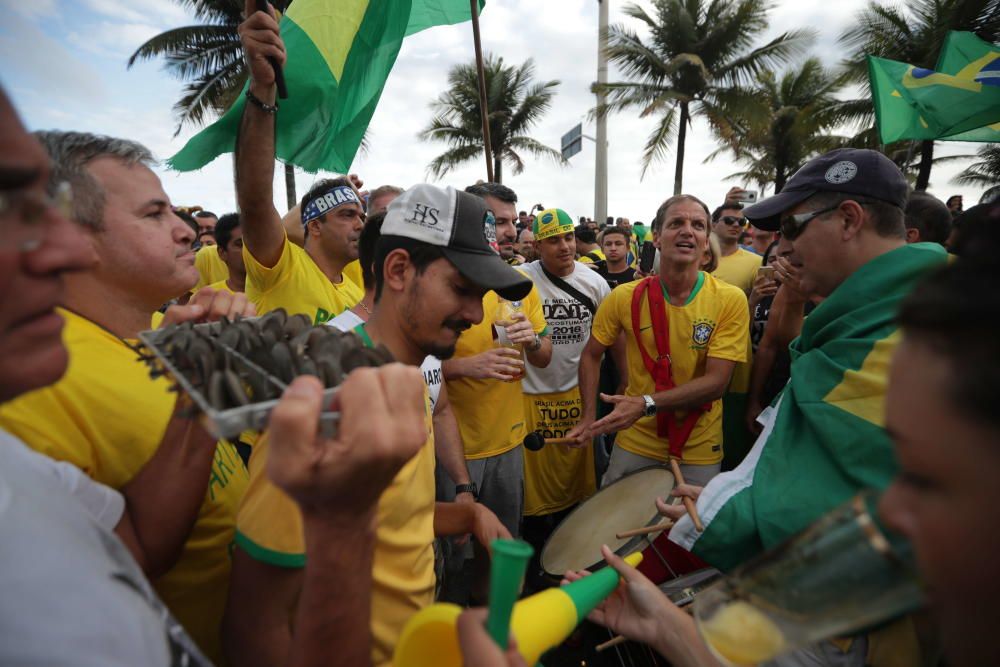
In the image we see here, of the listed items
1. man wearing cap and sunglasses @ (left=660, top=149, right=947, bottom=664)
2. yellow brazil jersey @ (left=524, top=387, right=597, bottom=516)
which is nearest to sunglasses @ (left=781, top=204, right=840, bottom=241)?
man wearing cap and sunglasses @ (left=660, top=149, right=947, bottom=664)

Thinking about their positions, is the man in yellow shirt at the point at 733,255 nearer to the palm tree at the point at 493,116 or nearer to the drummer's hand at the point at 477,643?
the drummer's hand at the point at 477,643

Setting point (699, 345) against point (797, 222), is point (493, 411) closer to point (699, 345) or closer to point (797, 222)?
point (699, 345)

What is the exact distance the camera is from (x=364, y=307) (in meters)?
3.48

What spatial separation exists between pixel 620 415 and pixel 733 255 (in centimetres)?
362

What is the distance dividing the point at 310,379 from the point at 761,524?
180 centimetres

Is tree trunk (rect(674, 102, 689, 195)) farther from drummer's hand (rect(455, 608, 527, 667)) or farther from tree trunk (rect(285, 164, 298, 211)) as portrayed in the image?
drummer's hand (rect(455, 608, 527, 667))

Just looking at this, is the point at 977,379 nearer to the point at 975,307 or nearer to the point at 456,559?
the point at 975,307

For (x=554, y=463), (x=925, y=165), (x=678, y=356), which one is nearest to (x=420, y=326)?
(x=678, y=356)

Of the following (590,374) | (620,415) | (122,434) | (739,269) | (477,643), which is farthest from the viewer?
(739,269)

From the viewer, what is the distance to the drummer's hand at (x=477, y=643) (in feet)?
2.79

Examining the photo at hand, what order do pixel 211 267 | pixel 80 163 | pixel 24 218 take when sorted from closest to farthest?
pixel 24 218
pixel 80 163
pixel 211 267

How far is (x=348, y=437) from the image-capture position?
0.87 meters

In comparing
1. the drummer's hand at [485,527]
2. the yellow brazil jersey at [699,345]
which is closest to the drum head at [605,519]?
the drummer's hand at [485,527]

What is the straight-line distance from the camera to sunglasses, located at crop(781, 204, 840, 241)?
2502 mm
